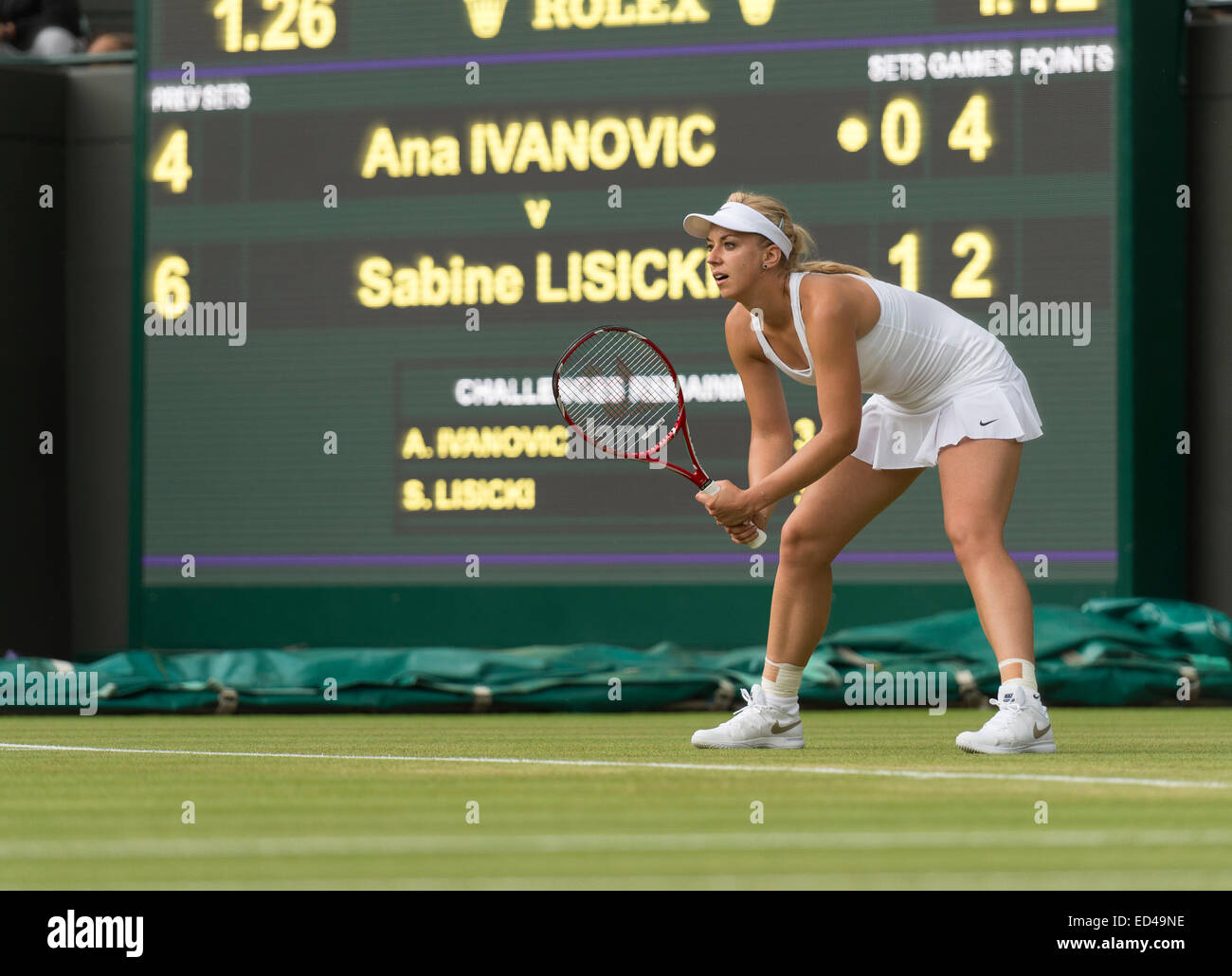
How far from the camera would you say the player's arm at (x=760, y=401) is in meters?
5.07

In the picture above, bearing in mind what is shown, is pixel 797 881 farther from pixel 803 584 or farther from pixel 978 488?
pixel 803 584

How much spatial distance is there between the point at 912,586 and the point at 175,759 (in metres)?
4.03

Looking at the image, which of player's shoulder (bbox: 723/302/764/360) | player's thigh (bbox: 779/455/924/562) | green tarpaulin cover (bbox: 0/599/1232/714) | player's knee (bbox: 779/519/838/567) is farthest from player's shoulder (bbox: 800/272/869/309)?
green tarpaulin cover (bbox: 0/599/1232/714)

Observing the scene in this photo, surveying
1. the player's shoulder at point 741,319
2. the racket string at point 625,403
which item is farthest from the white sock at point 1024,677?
the racket string at point 625,403

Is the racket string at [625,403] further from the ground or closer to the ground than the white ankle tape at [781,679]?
further from the ground

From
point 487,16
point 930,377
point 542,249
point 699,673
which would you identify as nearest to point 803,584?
point 930,377

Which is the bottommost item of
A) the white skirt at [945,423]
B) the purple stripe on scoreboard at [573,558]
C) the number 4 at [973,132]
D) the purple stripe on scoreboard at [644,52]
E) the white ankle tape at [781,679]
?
the white ankle tape at [781,679]

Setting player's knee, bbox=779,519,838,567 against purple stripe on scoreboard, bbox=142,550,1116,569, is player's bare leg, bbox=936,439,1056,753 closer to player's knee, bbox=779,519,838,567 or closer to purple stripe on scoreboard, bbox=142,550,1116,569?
player's knee, bbox=779,519,838,567

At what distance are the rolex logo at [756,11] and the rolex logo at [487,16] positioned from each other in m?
1.04

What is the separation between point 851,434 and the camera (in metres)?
4.74

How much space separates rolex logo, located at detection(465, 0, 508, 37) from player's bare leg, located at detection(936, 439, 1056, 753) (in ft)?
15.2

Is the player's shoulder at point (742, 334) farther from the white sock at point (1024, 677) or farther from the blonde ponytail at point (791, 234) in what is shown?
the white sock at point (1024, 677)

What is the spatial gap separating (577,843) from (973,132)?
19.0 feet

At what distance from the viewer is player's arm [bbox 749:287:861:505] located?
4727mm
